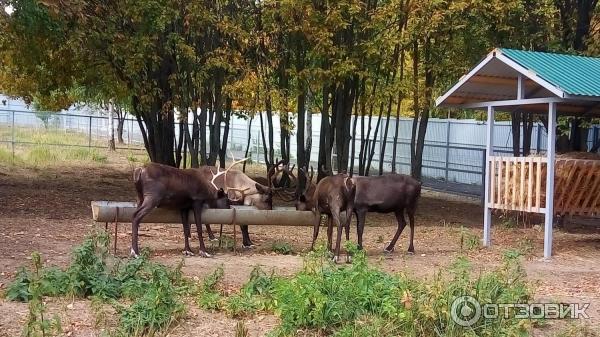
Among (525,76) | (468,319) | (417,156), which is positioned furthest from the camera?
(417,156)

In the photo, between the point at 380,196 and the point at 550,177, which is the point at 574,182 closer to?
the point at 550,177

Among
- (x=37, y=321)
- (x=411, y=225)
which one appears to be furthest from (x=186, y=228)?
(x=37, y=321)

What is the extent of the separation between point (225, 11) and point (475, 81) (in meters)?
6.74

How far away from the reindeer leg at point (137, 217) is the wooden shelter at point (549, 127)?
614cm

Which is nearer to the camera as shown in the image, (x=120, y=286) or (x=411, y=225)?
(x=120, y=286)

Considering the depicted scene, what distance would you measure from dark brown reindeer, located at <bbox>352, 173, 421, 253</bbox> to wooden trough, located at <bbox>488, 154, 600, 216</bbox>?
1.83 metres

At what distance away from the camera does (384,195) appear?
1263 centimetres

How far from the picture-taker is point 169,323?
7.39m

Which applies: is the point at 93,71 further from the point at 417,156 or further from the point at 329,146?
the point at 417,156

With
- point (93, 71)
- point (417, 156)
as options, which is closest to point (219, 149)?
point (93, 71)

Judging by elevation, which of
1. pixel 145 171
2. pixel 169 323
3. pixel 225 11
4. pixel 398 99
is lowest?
pixel 169 323

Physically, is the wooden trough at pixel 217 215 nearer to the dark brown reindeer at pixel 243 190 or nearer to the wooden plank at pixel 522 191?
the dark brown reindeer at pixel 243 190

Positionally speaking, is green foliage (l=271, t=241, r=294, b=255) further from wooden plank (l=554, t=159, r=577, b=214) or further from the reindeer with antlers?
wooden plank (l=554, t=159, r=577, b=214)

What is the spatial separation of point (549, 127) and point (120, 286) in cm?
780
